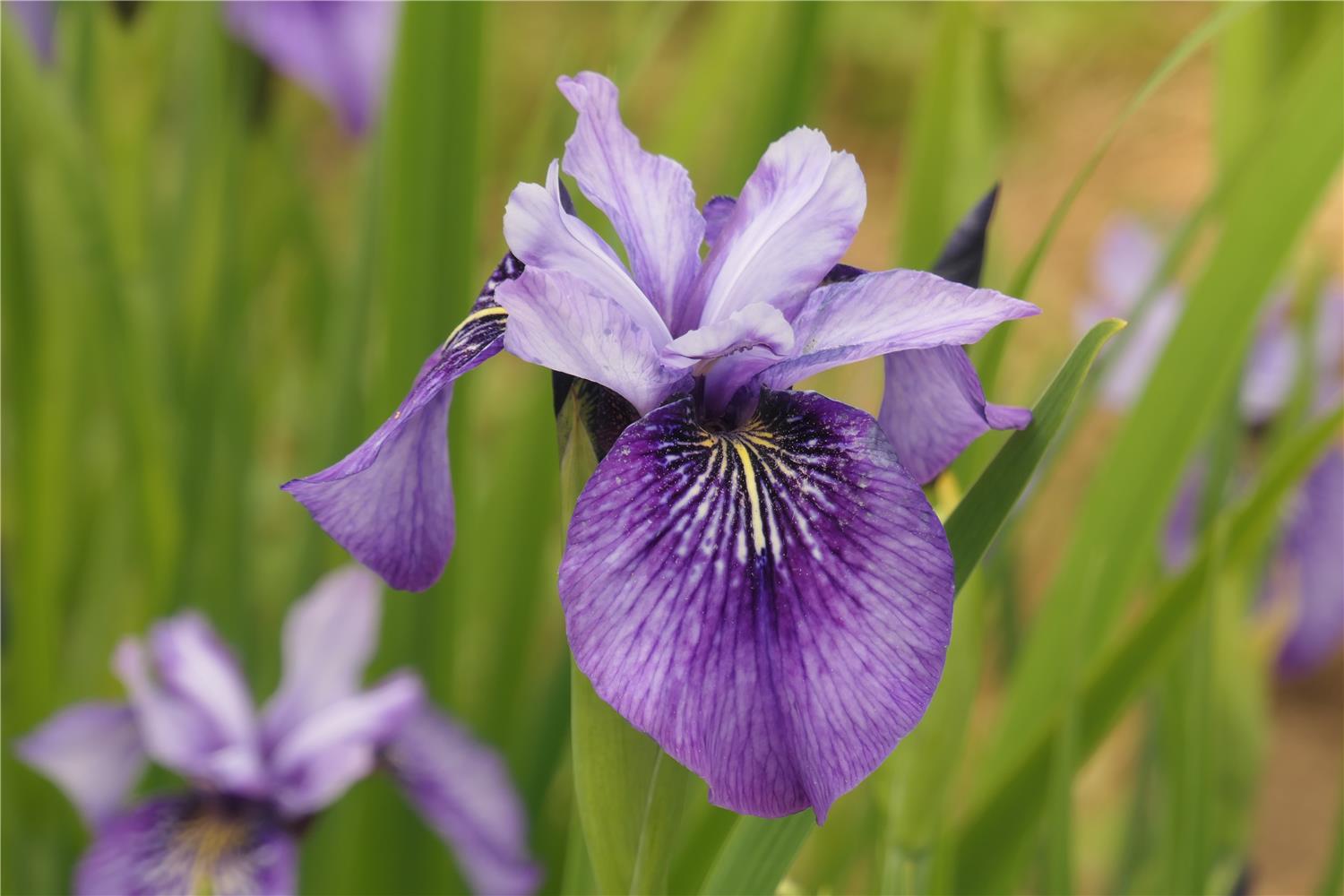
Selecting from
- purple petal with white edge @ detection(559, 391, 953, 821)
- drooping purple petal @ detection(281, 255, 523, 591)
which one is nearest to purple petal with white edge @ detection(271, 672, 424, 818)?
drooping purple petal @ detection(281, 255, 523, 591)

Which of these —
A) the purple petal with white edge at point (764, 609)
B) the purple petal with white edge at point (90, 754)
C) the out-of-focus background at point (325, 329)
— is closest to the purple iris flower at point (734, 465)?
the purple petal with white edge at point (764, 609)

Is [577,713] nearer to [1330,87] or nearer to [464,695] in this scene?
[1330,87]

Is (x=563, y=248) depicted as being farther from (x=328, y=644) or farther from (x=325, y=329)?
(x=325, y=329)

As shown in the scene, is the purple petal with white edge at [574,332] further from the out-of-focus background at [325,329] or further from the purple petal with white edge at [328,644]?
the purple petal with white edge at [328,644]

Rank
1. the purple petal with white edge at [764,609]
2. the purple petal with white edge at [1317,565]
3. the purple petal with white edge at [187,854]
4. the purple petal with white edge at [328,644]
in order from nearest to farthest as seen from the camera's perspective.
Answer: the purple petal with white edge at [764,609] < the purple petal with white edge at [187,854] < the purple petal with white edge at [328,644] < the purple petal with white edge at [1317,565]

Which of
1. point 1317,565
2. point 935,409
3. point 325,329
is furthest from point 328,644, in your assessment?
point 1317,565

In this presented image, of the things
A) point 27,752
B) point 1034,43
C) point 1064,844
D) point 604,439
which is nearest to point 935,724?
point 1064,844

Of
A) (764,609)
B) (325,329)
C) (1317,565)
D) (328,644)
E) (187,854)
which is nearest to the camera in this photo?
(764,609)
